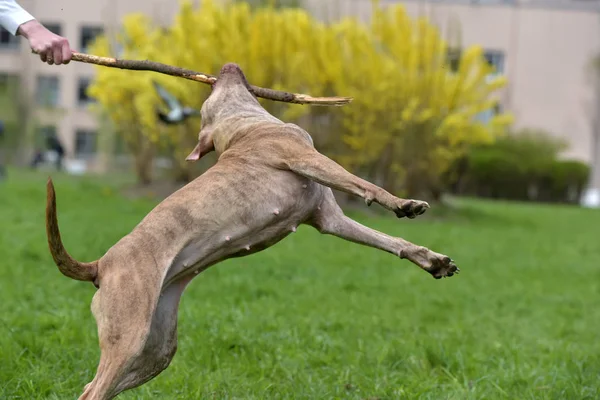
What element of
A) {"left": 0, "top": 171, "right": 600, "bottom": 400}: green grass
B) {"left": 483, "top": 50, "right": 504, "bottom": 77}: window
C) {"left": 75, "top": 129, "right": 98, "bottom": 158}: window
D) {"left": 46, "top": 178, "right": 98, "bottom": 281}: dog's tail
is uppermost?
{"left": 46, "top": 178, "right": 98, "bottom": 281}: dog's tail

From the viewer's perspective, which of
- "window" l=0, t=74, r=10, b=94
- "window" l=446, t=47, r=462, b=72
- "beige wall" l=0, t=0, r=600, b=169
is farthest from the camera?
"window" l=0, t=74, r=10, b=94

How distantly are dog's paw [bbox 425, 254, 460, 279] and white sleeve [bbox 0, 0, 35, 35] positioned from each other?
2.03 m

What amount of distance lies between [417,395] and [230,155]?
1.75 m

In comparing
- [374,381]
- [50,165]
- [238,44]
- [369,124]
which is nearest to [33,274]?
[374,381]

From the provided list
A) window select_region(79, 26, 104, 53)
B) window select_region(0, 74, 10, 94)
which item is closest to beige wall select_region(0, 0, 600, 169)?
window select_region(79, 26, 104, 53)

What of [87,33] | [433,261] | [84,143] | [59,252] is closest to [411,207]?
[433,261]

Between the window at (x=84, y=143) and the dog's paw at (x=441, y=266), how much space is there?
127 ft

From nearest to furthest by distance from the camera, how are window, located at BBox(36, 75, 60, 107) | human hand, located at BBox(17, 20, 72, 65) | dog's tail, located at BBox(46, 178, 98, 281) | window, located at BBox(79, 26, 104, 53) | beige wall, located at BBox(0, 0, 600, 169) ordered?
dog's tail, located at BBox(46, 178, 98, 281) → human hand, located at BBox(17, 20, 72, 65) → beige wall, located at BBox(0, 0, 600, 169) → window, located at BBox(79, 26, 104, 53) → window, located at BBox(36, 75, 60, 107)

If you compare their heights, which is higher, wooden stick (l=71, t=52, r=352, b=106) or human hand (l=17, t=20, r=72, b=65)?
human hand (l=17, t=20, r=72, b=65)

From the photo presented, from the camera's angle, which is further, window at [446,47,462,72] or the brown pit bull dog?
window at [446,47,462,72]

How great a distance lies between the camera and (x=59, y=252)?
321 centimetres

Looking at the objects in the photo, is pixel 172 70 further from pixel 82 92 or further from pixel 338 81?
pixel 82 92

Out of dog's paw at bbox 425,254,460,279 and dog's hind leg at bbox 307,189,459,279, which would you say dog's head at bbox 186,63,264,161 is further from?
dog's paw at bbox 425,254,460,279

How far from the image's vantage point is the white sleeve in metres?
3.60
